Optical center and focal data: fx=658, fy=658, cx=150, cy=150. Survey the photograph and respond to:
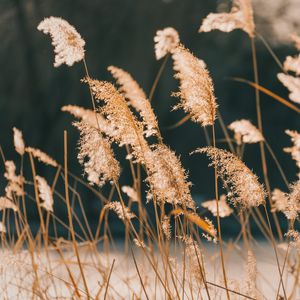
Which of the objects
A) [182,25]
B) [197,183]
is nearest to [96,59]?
[182,25]

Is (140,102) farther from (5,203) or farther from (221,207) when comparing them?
(5,203)

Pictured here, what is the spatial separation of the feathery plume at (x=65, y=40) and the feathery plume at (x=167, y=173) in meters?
0.17

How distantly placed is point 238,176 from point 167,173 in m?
0.10

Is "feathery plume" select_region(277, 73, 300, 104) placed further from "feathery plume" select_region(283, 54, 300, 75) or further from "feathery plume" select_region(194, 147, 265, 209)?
"feathery plume" select_region(194, 147, 265, 209)

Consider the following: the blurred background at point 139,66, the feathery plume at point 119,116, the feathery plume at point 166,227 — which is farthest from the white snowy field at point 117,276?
the blurred background at point 139,66

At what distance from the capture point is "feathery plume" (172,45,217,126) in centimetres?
85

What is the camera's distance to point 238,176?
0.89 m

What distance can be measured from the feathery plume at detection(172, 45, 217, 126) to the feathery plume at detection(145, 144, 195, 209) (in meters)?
0.06

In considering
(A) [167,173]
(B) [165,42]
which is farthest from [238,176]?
(B) [165,42]

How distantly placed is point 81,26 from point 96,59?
272 mm

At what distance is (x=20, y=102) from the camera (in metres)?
5.07

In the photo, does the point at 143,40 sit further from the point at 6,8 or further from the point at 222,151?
the point at 222,151

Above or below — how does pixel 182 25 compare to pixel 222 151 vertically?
above

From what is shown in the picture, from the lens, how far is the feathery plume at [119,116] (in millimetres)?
866
